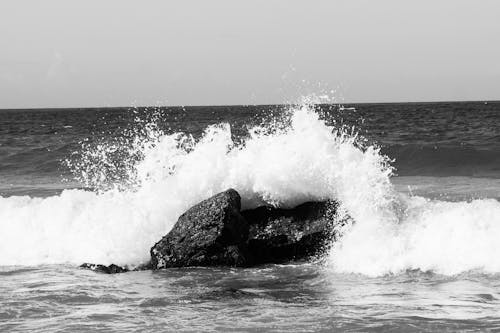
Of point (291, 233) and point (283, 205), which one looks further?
point (283, 205)

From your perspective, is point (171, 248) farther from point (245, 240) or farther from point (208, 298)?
point (208, 298)

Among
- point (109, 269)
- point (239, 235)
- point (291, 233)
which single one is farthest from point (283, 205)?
point (109, 269)

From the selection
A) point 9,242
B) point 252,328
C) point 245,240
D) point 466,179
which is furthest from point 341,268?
point 466,179

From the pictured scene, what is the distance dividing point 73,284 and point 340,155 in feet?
13.8

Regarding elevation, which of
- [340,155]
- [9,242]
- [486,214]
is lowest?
[9,242]

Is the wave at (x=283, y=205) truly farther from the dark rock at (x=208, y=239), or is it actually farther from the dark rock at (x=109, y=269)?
the dark rock at (x=208, y=239)

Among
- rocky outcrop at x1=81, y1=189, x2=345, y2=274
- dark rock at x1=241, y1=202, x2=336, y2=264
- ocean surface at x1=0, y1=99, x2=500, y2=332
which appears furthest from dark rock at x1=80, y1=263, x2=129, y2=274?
dark rock at x1=241, y1=202, x2=336, y2=264

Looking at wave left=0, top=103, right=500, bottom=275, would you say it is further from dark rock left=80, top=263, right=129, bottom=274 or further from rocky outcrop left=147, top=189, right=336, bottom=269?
dark rock left=80, top=263, right=129, bottom=274

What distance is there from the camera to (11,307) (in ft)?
21.4

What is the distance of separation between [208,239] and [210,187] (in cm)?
153

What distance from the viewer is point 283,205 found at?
30.5ft

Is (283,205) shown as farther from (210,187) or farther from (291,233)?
(210,187)

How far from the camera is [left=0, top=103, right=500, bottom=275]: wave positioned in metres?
8.38

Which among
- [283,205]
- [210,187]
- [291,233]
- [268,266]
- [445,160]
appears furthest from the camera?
[445,160]
